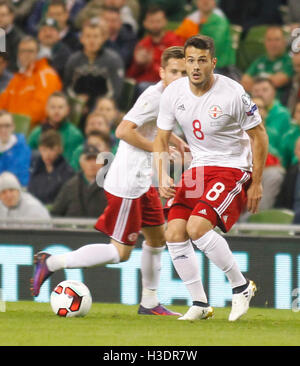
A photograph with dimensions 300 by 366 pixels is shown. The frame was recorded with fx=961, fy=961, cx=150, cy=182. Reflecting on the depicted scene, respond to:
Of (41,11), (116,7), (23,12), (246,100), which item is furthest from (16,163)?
(246,100)

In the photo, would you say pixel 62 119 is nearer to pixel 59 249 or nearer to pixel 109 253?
pixel 59 249

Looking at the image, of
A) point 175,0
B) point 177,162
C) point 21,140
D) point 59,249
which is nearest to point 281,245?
point 177,162

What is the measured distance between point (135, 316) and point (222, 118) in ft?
5.90

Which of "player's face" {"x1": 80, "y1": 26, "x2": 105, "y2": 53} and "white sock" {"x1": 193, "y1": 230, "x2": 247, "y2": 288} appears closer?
"white sock" {"x1": 193, "y1": 230, "x2": 247, "y2": 288}

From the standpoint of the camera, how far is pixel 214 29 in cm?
1258

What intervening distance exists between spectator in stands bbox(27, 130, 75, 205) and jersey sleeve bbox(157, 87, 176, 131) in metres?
3.89

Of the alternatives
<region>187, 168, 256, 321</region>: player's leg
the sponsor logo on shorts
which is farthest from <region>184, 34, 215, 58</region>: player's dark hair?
the sponsor logo on shorts

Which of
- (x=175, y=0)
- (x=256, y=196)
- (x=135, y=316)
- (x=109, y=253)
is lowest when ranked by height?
(x=135, y=316)

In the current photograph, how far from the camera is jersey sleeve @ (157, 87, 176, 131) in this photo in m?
7.04

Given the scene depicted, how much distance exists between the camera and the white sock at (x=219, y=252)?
677cm

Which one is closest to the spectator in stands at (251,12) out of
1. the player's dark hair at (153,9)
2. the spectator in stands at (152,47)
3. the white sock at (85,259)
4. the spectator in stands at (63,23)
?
the player's dark hair at (153,9)

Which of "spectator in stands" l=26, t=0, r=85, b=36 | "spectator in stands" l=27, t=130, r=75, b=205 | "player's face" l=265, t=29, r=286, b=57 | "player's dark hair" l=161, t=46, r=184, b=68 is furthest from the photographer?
"spectator in stands" l=26, t=0, r=85, b=36

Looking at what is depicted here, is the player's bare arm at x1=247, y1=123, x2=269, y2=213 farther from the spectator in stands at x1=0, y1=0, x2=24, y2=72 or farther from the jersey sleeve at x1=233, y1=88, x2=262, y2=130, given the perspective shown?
the spectator in stands at x1=0, y1=0, x2=24, y2=72
